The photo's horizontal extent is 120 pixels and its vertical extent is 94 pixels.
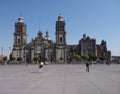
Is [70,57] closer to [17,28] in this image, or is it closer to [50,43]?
[50,43]

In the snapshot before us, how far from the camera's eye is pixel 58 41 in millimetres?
137625

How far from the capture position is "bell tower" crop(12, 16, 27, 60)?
13862cm

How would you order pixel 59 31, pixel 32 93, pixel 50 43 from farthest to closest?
pixel 50 43 < pixel 59 31 < pixel 32 93

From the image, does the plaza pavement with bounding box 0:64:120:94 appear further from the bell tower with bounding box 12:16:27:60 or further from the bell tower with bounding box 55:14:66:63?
the bell tower with bounding box 12:16:27:60

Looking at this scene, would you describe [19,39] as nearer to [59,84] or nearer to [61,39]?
[61,39]

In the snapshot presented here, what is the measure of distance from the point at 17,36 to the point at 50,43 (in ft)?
62.0

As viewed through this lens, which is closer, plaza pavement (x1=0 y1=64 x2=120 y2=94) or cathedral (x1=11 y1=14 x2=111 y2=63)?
plaza pavement (x1=0 y1=64 x2=120 y2=94)

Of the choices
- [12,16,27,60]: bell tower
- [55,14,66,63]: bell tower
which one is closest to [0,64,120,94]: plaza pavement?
[55,14,66,63]: bell tower

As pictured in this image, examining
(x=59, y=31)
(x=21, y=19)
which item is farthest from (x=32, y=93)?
(x=21, y=19)

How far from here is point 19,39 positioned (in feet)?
455

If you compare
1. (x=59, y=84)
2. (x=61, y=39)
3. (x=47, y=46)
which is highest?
(x=61, y=39)

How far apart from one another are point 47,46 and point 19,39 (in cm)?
1589

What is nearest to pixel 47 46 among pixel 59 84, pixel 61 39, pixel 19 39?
pixel 61 39

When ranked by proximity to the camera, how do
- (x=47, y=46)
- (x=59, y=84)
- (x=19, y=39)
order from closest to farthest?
(x=59, y=84), (x=19, y=39), (x=47, y=46)
